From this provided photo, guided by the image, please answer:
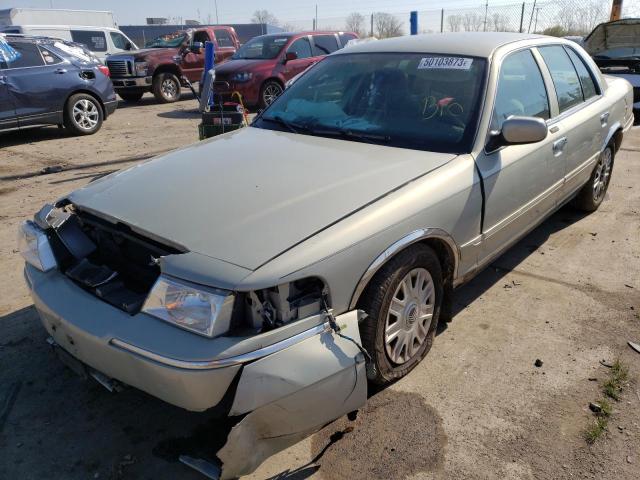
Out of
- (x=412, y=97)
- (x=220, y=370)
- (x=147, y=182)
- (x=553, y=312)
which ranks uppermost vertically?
(x=412, y=97)

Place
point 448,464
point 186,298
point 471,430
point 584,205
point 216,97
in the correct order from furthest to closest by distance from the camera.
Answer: point 216,97 → point 584,205 → point 471,430 → point 448,464 → point 186,298

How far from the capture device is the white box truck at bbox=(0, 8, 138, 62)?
1530 centimetres

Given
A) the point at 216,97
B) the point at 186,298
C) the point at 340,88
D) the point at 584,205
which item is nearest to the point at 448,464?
the point at 186,298

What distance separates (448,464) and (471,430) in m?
0.26

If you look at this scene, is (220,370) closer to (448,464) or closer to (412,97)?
(448,464)

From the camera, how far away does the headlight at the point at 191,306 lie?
2.00 metres

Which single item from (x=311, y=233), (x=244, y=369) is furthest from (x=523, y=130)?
(x=244, y=369)

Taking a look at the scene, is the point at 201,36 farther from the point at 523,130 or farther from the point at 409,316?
the point at 409,316

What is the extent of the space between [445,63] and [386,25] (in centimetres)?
2722

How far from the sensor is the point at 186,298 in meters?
2.07

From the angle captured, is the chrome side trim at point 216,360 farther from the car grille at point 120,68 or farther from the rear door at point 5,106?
the car grille at point 120,68

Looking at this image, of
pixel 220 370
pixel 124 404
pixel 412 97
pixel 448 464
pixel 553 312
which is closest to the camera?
pixel 220 370

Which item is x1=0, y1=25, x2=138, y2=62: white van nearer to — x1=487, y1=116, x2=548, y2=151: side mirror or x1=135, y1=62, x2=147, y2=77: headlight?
x1=135, y1=62, x2=147, y2=77: headlight

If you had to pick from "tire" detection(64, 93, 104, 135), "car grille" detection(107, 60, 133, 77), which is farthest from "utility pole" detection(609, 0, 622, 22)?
"tire" detection(64, 93, 104, 135)
